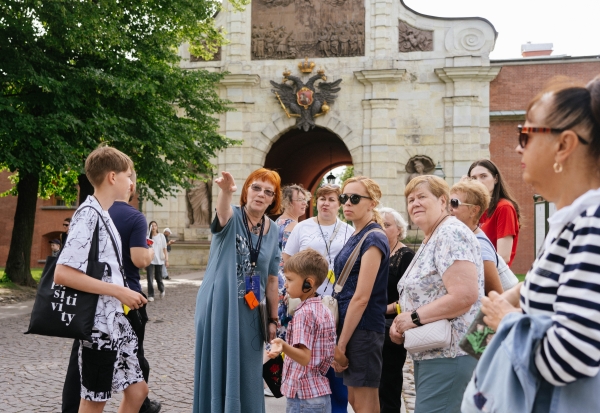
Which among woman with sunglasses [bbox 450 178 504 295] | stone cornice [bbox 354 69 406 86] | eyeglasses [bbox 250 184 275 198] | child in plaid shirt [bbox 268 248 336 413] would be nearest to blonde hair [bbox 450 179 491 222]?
woman with sunglasses [bbox 450 178 504 295]

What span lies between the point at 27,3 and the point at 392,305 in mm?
11708

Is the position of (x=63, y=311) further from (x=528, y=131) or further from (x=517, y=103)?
(x=517, y=103)

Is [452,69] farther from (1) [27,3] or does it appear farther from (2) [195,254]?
(1) [27,3]

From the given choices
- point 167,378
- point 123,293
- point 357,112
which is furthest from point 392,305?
point 357,112

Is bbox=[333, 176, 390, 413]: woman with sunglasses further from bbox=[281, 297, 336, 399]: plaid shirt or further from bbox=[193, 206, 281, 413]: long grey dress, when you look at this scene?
bbox=[193, 206, 281, 413]: long grey dress

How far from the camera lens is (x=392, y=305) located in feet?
16.0

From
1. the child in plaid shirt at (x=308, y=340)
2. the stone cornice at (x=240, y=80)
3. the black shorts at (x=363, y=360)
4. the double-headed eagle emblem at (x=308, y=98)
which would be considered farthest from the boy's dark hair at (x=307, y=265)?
the stone cornice at (x=240, y=80)

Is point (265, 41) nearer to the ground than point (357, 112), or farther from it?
farther from it

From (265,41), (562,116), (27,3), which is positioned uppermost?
(265,41)

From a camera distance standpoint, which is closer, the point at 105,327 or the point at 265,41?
the point at 105,327

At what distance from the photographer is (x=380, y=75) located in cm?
2247

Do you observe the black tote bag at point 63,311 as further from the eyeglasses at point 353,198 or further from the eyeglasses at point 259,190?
the eyeglasses at point 353,198

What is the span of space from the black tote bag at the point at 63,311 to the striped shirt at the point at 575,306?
2.50 m

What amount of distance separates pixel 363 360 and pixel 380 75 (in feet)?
64.8
